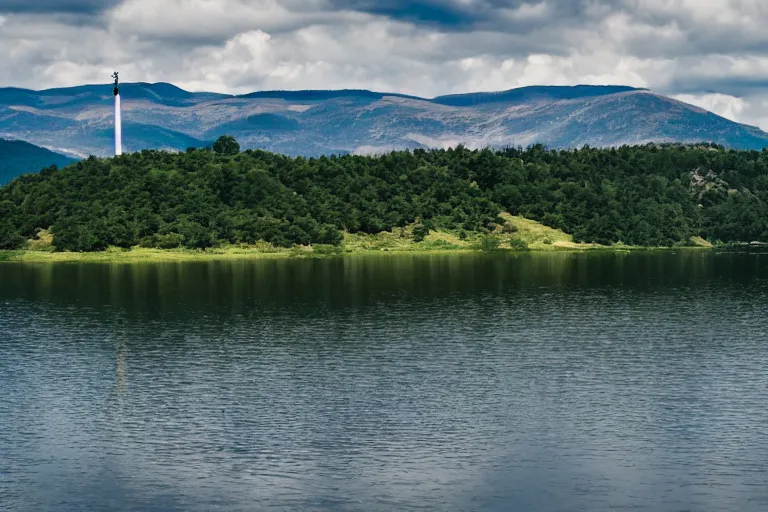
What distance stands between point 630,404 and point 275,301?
88.3 meters

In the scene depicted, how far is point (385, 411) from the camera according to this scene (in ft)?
266

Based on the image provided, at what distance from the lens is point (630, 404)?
83938mm

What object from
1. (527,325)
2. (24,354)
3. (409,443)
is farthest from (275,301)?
(409,443)

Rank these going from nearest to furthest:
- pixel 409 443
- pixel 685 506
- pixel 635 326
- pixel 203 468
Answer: pixel 685 506
pixel 203 468
pixel 409 443
pixel 635 326

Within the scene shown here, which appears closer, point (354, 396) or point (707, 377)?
point (354, 396)

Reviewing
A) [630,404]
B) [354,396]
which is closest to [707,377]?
[630,404]

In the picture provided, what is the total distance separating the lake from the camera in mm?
62469

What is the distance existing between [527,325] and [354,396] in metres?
50.3

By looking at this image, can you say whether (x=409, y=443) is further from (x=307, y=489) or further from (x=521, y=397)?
(x=521, y=397)

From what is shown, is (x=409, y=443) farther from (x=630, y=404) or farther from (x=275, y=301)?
(x=275, y=301)

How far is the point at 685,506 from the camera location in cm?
5947

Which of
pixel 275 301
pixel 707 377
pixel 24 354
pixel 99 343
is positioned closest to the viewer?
pixel 707 377

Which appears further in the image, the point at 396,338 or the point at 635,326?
the point at 635,326

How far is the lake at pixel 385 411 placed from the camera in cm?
6247
